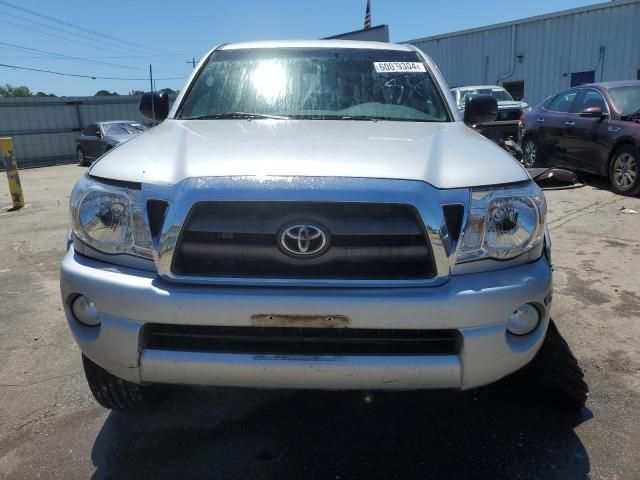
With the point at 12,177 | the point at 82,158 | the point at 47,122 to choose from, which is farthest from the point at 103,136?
the point at 12,177

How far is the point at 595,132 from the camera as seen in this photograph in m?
7.98

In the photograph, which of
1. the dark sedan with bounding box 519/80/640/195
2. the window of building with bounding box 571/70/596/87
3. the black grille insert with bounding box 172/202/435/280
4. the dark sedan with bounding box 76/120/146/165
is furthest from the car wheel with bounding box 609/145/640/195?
the dark sedan with bounding box 76/120/146/165

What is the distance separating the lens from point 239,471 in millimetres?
2217

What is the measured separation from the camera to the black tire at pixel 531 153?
9.59 m

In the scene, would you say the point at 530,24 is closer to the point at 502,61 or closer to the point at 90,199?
the point at 502,61

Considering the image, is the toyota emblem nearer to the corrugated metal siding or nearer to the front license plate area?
the front license plate area

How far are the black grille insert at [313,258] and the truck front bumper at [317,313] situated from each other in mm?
82

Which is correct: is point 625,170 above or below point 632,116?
below

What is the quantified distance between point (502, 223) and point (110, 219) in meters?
1.47

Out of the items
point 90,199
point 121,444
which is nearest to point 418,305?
point 90,199

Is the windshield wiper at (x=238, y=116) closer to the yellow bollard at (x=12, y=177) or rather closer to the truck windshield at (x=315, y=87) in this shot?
the truck windshield at (x=315, y=87)

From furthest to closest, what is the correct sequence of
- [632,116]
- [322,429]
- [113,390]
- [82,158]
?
[82,158] < [632,116] < [322,429] < [113,390]

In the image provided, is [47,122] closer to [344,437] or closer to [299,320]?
[344,437]

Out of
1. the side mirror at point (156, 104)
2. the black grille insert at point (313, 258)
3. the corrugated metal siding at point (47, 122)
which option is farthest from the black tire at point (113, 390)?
the corrugated metal siding at point (47, 122)
